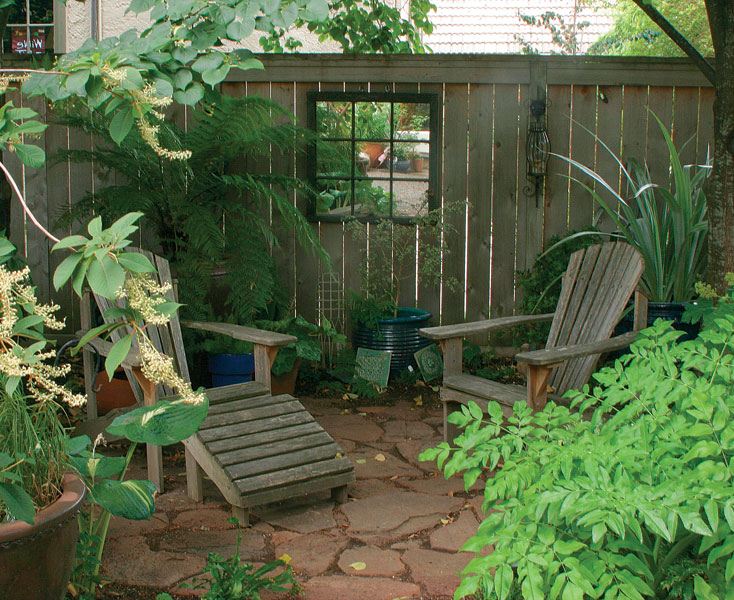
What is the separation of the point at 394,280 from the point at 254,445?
232 centimetres

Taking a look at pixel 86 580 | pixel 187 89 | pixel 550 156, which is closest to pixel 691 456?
pixel 187 89

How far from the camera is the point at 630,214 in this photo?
4.29 meters

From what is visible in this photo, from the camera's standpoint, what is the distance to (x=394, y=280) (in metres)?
5.09

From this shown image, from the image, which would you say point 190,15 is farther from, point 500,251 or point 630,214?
point 500,251

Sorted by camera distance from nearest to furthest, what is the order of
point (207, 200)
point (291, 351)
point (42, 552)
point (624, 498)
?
point (624, 498) → point (42, 552) → point (291, 351) → point (207, 200)

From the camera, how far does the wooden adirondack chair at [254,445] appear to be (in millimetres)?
2791

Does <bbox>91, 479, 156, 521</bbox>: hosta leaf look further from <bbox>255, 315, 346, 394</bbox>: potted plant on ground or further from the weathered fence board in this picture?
the weathered fence board

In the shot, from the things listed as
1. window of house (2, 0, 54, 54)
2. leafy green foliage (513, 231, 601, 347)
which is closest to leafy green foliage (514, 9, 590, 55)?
leafy green foliage (513, 231, 601, 347)

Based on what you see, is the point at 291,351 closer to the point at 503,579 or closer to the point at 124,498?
the point at 124,498

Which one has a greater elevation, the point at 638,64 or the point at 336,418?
the point at 638,64

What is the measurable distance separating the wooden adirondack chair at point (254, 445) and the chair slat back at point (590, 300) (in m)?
1.12

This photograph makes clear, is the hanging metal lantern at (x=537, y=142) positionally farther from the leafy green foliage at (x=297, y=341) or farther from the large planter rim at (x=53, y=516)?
the large planter rim at (x=53, y=516)

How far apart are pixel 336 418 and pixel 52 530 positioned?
2.47 metres

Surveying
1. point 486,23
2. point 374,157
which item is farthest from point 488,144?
point 486,23
